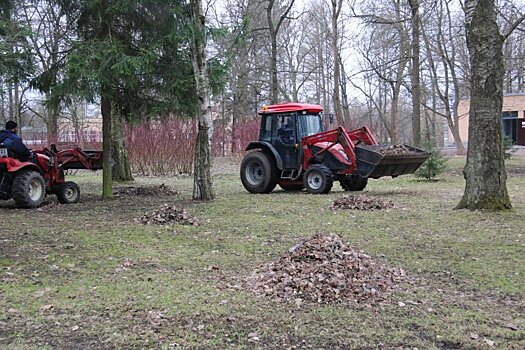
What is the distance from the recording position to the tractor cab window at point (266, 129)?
572 inches

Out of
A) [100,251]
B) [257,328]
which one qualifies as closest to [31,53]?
[100,251]

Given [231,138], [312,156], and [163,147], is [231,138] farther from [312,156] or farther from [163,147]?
[312,156]

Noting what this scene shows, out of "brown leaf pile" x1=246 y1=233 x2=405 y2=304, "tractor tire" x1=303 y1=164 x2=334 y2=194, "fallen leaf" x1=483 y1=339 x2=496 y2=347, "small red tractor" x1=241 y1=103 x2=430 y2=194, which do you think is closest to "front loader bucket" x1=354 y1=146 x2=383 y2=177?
"small red tractor" x1=241 y1=103 x2=430 y2=194

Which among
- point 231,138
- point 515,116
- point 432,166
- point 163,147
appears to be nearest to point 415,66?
point 432,166

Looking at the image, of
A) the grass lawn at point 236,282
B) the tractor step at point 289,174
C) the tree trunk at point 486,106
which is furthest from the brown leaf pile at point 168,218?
the tractor step at point 289,174

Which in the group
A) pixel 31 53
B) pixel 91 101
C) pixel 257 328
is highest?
pixel 31 53

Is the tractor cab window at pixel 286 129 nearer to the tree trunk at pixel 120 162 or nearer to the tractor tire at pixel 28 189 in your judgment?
the tree trunk at pixel 120 162

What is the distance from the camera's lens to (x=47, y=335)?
4043mm

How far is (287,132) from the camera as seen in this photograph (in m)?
14.2

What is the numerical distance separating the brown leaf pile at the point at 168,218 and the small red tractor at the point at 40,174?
10.6 ft

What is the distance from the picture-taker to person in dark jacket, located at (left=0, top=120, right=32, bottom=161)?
1073 cm

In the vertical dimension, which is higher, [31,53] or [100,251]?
[31,53]

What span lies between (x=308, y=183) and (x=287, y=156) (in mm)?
1081

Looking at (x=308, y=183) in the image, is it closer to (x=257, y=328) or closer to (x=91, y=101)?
(x=91, y=101)
